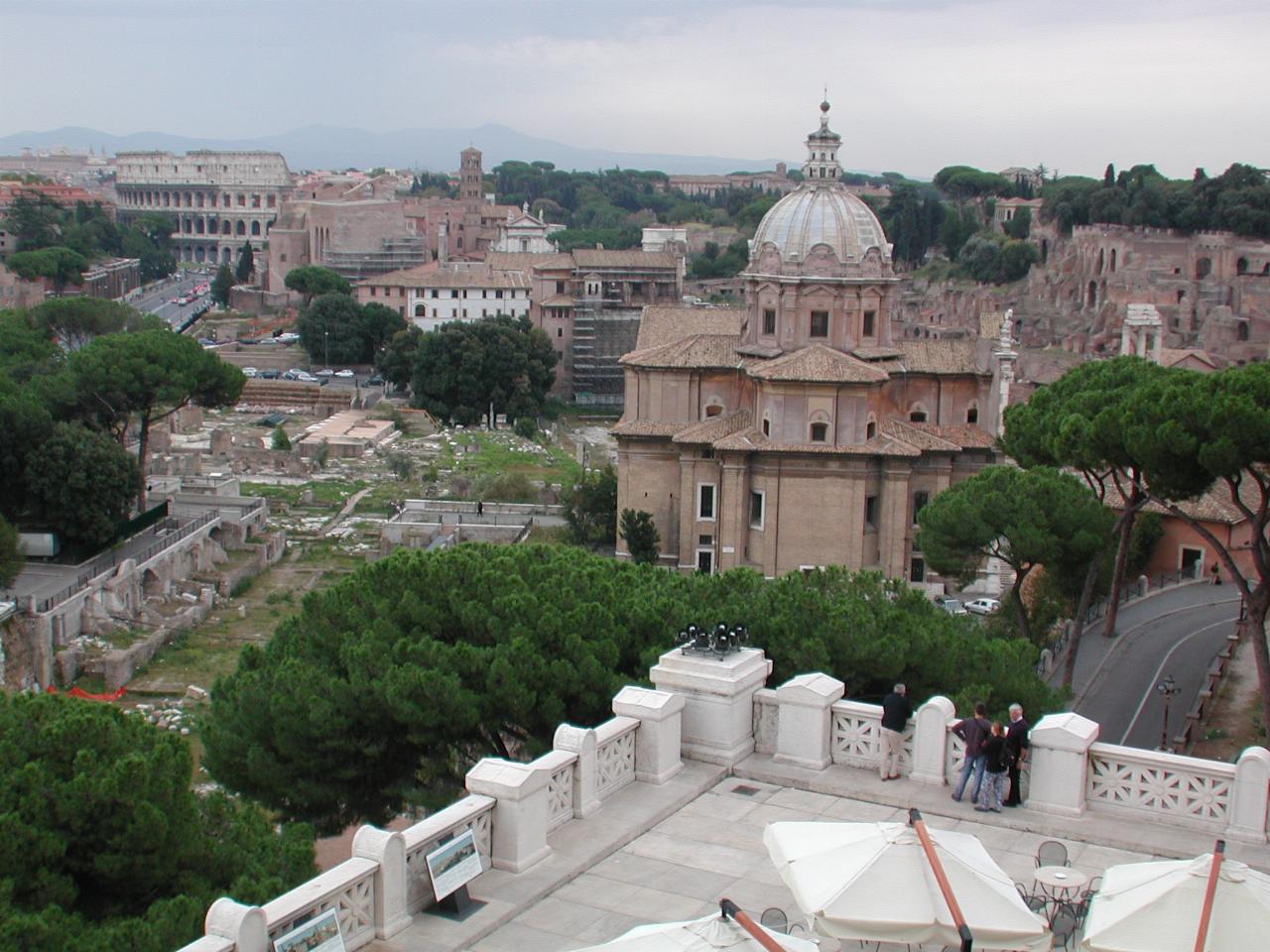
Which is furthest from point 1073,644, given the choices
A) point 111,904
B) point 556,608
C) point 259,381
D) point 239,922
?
point 259,381

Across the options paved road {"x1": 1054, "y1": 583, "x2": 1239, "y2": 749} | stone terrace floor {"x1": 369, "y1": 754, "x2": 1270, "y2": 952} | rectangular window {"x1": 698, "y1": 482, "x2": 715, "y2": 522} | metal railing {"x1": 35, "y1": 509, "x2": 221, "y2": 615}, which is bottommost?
metal railing {"x1": 35, "y1": 509, "x2": 221, "y2": 615}

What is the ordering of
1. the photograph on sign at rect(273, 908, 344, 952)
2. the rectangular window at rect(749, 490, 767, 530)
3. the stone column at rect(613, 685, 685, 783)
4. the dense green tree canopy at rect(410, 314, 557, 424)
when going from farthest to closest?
the dense green tree canopy at rect(410, 314, 557, 424) → the rectangular window at rect(749, 490, 767, 530) → the stone column at rect(613, 685, 685, 783) → the photograph on sign at rect(273, 908, 344, 952)

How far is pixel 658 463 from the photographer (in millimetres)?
37812

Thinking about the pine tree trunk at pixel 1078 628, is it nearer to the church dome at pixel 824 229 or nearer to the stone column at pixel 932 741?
the stone column at pixel 932 741

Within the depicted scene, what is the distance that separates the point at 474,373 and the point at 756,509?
33294 mm

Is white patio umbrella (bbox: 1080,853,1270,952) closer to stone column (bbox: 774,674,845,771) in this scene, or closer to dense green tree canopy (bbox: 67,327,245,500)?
stone column (bbox: 774,674,845,771)

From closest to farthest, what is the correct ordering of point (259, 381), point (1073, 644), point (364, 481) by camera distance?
point (1073, 644)
point (364, 481)
point (259, 381)

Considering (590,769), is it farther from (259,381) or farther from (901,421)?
(259,381)

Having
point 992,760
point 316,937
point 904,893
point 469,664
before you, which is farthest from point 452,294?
point 904,893

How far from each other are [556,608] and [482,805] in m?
6.24

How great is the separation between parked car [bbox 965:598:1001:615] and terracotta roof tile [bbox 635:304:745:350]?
33.9ft

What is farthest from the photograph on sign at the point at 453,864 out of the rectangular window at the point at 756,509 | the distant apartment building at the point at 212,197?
the distant apartment building at the point at 212,197

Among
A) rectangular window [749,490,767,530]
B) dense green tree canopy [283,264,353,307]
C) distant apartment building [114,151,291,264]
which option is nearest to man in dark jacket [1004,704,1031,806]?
rectangular window [749,490,767,530]

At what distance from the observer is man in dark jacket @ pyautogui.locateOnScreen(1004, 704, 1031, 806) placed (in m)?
11.2
